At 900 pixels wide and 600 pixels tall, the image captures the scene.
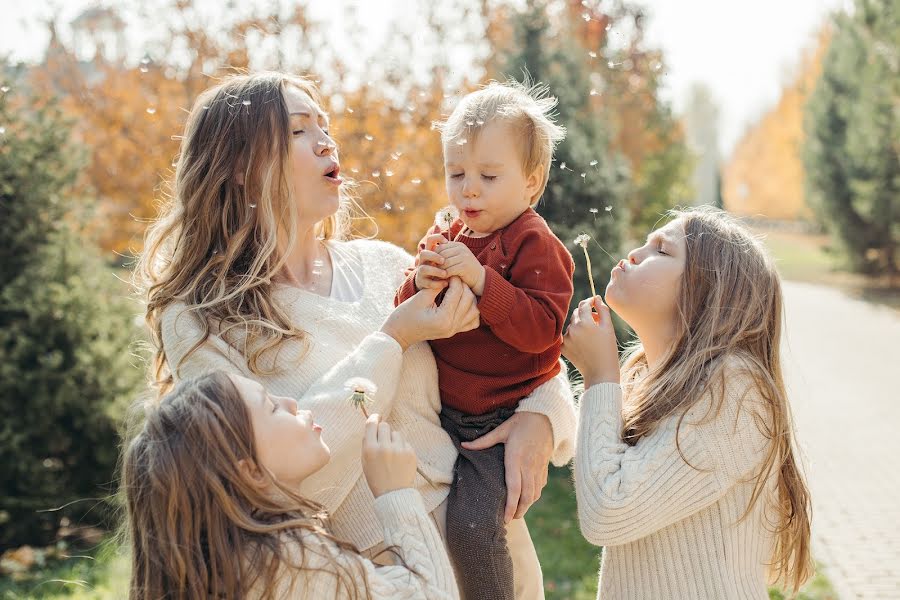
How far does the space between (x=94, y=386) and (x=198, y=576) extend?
4816 mm

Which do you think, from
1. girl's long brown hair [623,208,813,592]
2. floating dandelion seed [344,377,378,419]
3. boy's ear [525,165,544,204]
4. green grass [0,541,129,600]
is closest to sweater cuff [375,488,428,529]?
floating dandelion seed [344,377,378,419]

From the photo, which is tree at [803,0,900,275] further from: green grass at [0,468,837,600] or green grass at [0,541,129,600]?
green grass at [0,541,129,600]

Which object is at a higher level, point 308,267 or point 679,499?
point 308,267

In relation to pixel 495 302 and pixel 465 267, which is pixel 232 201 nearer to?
pixel 465 267

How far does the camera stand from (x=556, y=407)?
265 cm

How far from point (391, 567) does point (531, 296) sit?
0.87 metres

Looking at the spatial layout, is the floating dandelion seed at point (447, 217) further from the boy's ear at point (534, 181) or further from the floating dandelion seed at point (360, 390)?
the floating dandelion seed at point (360, 390)

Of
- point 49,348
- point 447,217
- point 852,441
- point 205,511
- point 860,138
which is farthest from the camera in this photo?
point 860,138

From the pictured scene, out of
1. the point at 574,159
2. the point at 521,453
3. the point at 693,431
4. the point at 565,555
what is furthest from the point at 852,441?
the point at 521,453

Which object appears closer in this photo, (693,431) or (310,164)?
(693,431)

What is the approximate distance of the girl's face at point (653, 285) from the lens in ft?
8.73

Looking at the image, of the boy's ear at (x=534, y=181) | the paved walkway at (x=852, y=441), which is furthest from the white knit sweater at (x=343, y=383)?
the paved walkway at (x=852, y=441)

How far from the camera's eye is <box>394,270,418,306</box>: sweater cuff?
103 inches

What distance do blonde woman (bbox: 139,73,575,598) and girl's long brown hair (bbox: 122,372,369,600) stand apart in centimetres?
28
